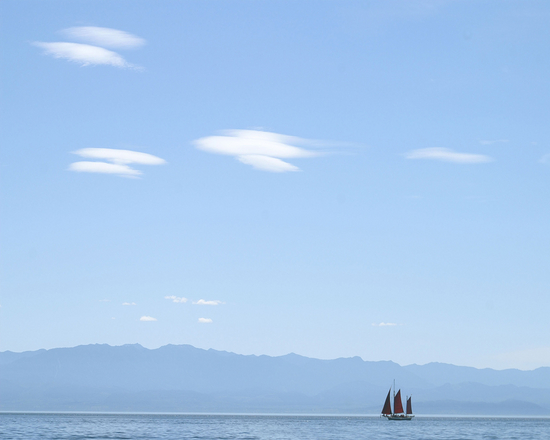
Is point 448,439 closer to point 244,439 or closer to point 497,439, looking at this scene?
point 497,439

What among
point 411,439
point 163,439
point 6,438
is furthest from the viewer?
point 411,439

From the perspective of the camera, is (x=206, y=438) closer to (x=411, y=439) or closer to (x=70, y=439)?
(x=70, y=439)

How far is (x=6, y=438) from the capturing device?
163 m

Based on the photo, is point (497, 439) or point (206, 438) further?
point (497, 439)

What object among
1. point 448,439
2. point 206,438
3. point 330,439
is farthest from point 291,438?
point 448,439

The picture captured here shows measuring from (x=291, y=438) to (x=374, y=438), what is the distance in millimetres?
20615

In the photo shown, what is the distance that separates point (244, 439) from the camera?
180500 millimetres

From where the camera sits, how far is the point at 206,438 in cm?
18325

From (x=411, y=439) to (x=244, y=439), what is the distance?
39226mm

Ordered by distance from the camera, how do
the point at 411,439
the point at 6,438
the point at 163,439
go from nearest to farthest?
the point at 6,438, the point at 163,439, the point at 411,439

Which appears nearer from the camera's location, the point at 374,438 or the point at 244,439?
the point at 244,439

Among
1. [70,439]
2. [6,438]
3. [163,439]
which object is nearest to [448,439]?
[163,439]

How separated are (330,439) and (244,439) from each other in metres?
23.7

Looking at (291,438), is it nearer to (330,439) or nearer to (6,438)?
(330,439)
